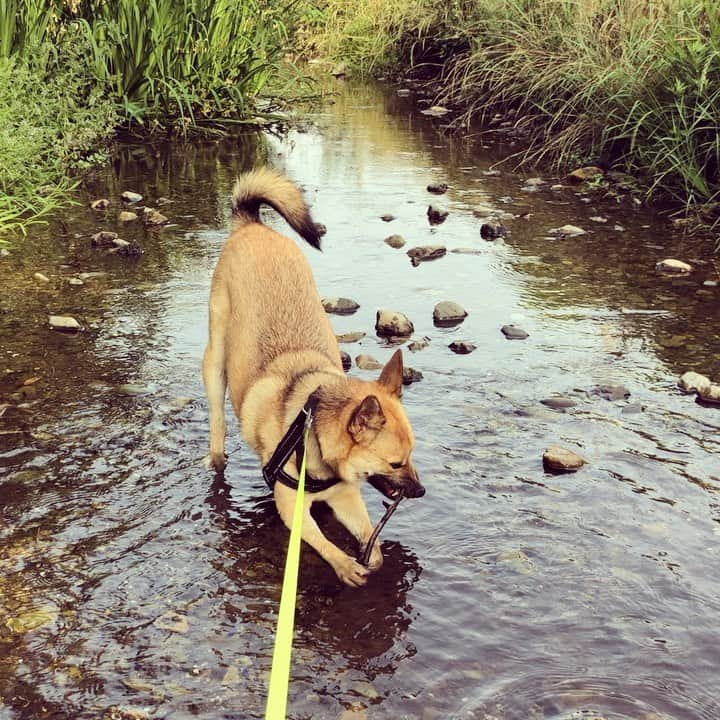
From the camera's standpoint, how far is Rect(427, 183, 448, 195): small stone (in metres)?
9.51

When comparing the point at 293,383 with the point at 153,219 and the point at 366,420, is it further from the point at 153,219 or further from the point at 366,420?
the point at 153,219

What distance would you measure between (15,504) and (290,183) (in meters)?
2.11

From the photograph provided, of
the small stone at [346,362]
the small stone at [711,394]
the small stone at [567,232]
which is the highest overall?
the small stone at [711,394]

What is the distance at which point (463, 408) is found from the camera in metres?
5.05

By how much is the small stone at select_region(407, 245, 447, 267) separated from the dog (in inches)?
96.6

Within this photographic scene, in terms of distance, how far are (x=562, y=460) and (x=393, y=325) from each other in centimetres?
182

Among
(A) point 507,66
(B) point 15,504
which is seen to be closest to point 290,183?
(B) point 15,504

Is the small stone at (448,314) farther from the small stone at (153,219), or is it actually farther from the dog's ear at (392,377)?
the small stone at (153,219)

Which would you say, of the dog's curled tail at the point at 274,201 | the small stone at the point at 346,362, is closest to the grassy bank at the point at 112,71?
the dog's curled tail at the point at 274,201

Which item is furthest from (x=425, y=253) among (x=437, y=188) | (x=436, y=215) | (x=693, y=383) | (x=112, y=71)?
(x=112, y=71)

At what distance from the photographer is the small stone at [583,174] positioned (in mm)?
9664

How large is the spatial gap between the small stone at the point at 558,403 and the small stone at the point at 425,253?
2.63 metres

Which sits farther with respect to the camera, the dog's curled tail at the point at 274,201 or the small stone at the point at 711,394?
the small stone at the point at 711,394

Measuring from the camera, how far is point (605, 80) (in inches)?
366
